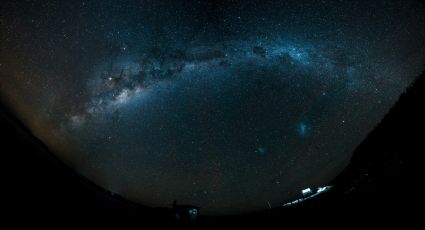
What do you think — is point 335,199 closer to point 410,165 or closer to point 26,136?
point 410,165

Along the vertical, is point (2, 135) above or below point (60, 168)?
above

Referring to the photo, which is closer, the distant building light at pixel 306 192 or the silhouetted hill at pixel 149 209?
the silhouetted hill at pixel 149 209

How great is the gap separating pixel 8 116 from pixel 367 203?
10451 millimetres

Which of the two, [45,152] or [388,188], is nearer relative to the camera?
[45,152]

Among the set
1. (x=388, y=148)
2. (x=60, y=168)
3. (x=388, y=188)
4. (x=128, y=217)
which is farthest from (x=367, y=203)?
(x=60, y=168)

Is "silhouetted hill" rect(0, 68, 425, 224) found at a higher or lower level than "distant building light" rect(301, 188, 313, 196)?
higher

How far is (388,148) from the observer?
11.0m

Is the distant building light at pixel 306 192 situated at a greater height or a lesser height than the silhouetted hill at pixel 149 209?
lesser

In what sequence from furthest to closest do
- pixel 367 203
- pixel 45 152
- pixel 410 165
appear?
pixel 367 203, pixel 410 165, pixel 45 152

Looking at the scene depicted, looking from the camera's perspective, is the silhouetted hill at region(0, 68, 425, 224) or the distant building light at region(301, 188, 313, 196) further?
the distant building light at region(301, 188, 313, 196)

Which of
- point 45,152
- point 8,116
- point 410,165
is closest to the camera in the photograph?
point 8,116

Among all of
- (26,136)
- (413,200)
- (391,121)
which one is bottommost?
(413,200)

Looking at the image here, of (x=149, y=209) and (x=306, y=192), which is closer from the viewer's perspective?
(x=149, y=209)

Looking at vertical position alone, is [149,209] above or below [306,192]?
below
